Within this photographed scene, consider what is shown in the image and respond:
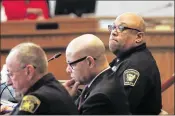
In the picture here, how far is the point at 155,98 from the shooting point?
11.3 ft

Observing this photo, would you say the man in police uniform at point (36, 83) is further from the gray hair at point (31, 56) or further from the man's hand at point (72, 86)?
the man's hand at point (72, 86)

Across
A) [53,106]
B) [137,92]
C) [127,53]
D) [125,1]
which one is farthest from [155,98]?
[125,1]

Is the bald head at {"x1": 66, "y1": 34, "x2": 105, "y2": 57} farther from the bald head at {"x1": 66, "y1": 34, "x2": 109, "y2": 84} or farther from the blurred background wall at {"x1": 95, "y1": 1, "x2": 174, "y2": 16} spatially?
the blurred background wall at {"x1": 95, "y1": 1, "x2": 174, "y2": 16}

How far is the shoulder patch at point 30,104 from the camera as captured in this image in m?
2.56

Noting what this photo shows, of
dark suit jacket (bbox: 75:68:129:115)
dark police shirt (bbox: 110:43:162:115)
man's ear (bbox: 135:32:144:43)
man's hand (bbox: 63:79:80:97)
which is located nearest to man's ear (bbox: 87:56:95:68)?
dark suit jacket (bbox: 75:68:129:115)

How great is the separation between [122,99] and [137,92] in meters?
0.49

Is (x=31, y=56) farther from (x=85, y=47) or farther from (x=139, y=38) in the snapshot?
(x=139, y=38)

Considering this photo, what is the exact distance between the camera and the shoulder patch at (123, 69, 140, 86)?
3328 millimetres

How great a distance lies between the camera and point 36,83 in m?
2.72

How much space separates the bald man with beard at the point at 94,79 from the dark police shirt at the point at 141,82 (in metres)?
0.33

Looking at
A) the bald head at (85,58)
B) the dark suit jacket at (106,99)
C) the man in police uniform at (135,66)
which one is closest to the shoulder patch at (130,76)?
the man in police uniform at (135,66)

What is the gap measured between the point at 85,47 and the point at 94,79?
202 mm

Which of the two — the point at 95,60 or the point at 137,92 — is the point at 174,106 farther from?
the point at 95,60

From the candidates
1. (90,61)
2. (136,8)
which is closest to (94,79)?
(90,61)
